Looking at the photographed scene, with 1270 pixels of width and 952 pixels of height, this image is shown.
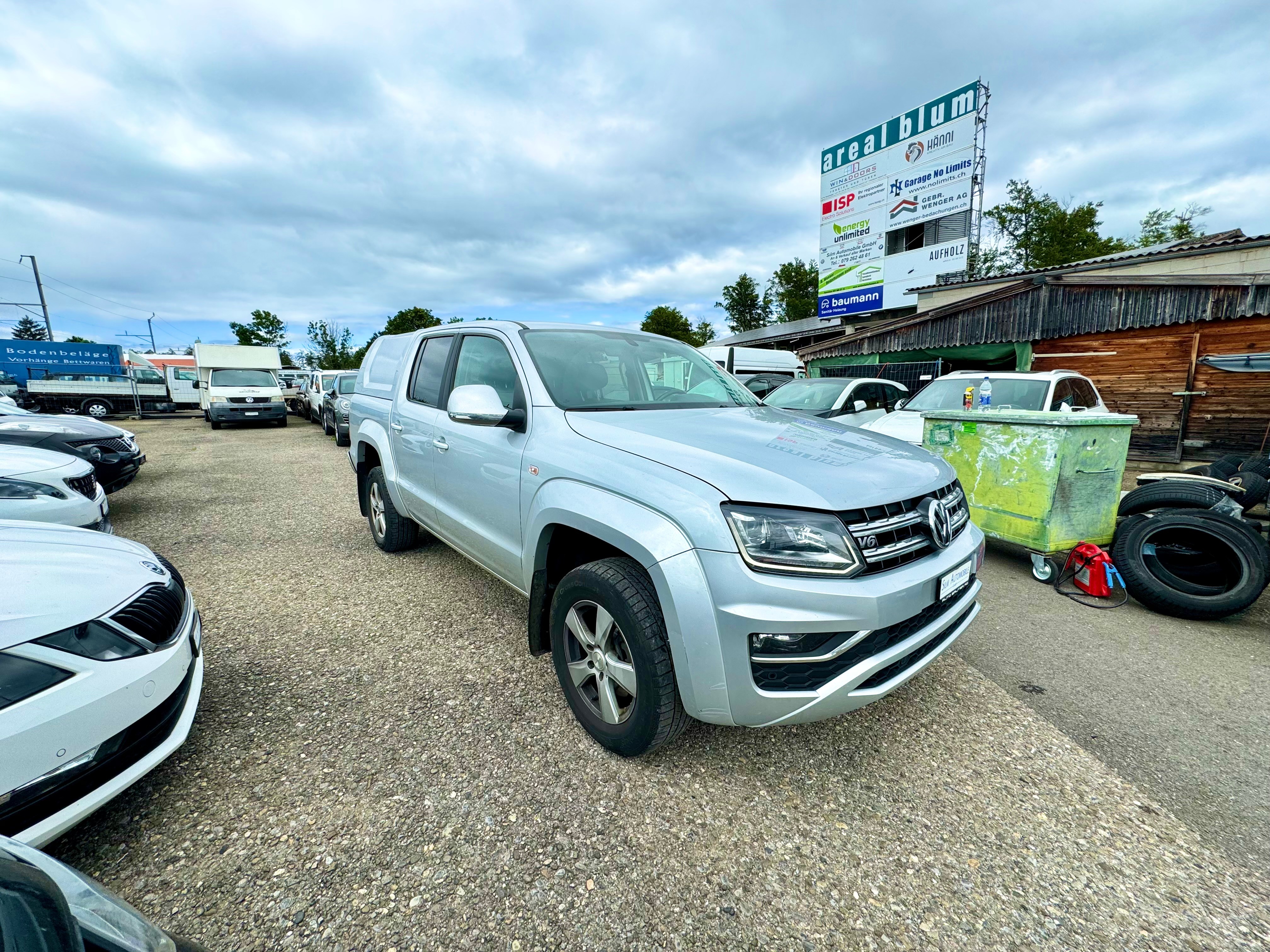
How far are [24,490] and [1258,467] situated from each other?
889 centimetres

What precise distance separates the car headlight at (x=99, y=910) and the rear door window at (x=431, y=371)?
2759 millimetres

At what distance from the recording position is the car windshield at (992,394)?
22.1 ft

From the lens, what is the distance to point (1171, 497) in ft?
13.0

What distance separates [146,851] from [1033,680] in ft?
12.2

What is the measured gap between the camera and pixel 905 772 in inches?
83.0

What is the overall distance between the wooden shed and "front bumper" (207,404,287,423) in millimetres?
17673

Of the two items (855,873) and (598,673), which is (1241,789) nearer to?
(855,873)

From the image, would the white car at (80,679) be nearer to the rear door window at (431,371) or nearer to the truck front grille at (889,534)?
the rear door window at (431,371)

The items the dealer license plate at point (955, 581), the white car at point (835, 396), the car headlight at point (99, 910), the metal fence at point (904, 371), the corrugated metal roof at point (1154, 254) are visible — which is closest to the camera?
the car headlight at point (99, 910)

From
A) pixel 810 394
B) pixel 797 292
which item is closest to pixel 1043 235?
pixel 797 292

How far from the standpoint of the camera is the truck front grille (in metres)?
1.79

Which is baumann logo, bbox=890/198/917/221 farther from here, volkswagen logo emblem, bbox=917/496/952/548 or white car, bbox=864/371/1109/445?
volkswagen logo emblem, bbox=917/496/952/548

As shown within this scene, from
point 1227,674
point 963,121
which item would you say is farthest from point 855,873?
point 963,121

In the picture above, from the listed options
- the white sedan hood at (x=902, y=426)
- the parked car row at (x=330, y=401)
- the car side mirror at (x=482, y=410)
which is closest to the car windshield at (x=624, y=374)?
the car side mirror at (x=482, y=410)
